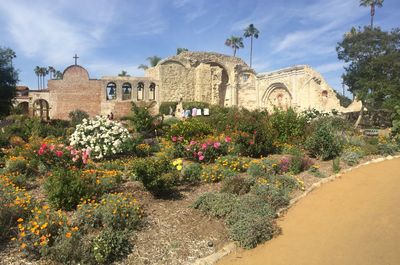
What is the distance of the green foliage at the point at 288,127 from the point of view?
37.7 feet

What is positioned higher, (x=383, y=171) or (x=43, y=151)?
(x=43, y=151)

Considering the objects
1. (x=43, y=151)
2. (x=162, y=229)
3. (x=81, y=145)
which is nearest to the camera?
(x=162, y=229)

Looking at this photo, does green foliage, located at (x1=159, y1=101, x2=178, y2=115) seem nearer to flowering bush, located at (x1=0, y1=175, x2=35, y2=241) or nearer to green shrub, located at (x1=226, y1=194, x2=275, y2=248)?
flowering bush, located at (x1=0, y1=175, x2=35, y2=241)

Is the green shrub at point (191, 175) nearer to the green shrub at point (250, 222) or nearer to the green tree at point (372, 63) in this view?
the green shrub at point (250, 222)

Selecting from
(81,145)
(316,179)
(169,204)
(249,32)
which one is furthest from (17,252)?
(249,32)

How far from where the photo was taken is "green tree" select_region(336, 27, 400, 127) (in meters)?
21.6

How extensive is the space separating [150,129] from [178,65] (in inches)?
694

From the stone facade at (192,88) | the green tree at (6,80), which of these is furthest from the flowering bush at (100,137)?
the stone facade at (192,88)

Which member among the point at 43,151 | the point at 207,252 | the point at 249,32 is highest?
the point at 249,32

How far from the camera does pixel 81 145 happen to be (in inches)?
387

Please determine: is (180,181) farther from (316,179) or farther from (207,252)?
(316,179)

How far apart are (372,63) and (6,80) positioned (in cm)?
2532

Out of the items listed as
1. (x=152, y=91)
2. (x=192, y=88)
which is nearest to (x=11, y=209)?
(x=152, y=91)

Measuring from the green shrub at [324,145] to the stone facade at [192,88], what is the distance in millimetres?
16837
